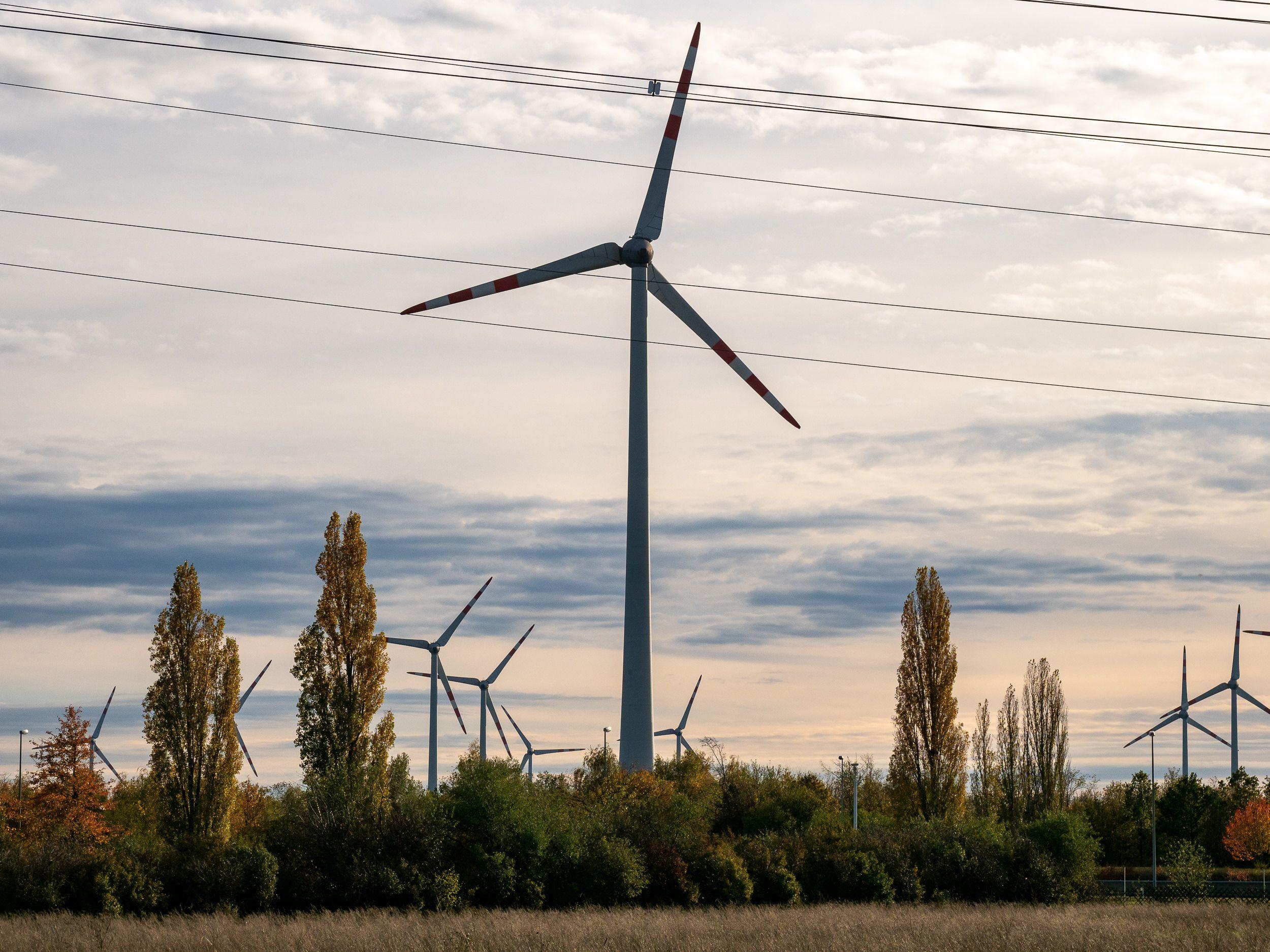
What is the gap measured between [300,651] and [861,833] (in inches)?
1186

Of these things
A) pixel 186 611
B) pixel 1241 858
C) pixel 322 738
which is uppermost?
pixel 186 611

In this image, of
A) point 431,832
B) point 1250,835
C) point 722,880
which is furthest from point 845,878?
point 1250,835

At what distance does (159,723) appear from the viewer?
7062cm

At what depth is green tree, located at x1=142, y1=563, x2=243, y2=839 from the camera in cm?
6925

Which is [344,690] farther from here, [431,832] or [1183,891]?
[1183,891]

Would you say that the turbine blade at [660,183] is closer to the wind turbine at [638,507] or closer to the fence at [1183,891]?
the wind turbine at [638,507]

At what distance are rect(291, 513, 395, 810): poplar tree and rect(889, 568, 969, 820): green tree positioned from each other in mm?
31526

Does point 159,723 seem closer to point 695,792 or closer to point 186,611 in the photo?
point 186,611

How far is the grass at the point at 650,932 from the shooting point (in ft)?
150

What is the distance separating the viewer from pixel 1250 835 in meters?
113

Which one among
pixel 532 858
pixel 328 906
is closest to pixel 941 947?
pixel 532 858

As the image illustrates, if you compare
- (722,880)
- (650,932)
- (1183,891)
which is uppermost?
(650,932)

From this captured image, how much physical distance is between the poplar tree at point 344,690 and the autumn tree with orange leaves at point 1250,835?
7323 cm

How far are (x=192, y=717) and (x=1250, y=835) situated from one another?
269 feet
